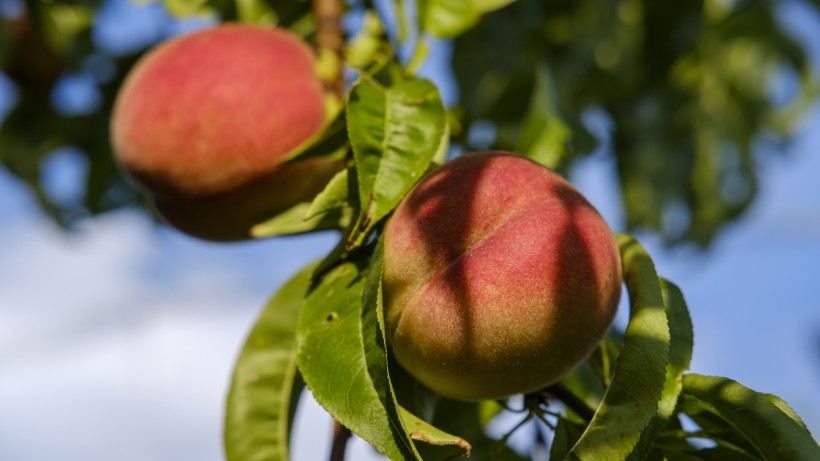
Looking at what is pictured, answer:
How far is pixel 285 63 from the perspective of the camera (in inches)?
64.4

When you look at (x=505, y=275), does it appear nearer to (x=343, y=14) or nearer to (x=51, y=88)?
(x=343, y=14)

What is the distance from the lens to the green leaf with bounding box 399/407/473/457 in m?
1.06

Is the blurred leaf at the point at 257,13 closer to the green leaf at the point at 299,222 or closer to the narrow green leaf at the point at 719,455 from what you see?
the green leaf at the point at 299,222

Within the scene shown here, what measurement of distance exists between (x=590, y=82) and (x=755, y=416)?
1593mm

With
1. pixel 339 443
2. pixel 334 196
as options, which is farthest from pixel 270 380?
pixel 334 196

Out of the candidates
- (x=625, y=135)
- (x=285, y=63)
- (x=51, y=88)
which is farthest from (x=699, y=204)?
(x=51, y=88)

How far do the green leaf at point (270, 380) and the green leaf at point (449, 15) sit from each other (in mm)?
518

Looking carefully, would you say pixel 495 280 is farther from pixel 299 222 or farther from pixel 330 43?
pixel 330 43

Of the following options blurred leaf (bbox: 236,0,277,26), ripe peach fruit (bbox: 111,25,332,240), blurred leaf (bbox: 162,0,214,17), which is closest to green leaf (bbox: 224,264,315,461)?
ripe peach fruit (bbox: 111,25,332,240)

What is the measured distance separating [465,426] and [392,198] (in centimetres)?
41

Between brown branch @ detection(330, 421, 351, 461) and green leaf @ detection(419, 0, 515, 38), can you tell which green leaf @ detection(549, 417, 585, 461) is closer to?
brown branch @ detection(330, 421, 351, 461)

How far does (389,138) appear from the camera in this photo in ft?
4.28

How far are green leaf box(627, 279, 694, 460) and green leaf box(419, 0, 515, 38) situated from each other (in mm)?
666

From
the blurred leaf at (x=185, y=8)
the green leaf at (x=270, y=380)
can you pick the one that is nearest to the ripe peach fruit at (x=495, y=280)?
the green leaf at (x=270, y=380)
